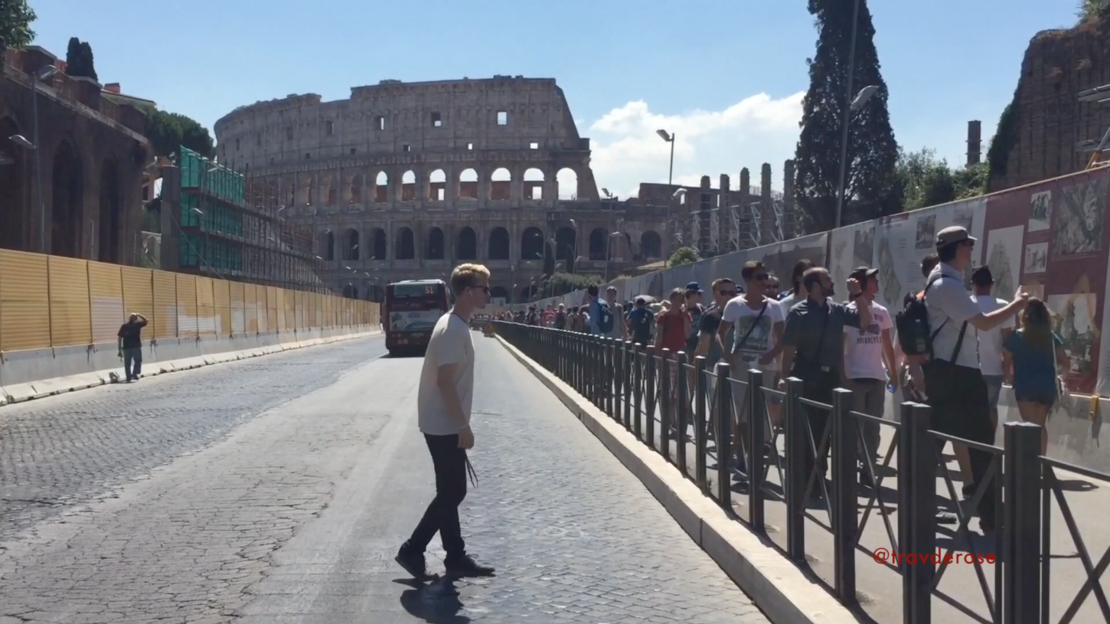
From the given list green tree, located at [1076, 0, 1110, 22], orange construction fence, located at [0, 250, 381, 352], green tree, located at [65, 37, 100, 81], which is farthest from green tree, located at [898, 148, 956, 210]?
green tree, located at [65, 37, 100, 81]

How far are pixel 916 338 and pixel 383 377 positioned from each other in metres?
20.3

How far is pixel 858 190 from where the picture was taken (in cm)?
5128

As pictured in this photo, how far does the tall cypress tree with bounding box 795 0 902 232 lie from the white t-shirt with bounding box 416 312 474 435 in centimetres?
4463

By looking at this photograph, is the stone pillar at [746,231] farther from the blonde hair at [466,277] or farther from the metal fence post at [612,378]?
the blonde hair at [466,277]

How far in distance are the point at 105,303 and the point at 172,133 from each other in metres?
86.3

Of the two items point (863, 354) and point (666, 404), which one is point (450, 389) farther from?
point (666, 404)

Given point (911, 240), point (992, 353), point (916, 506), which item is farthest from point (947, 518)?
point (911, 240)

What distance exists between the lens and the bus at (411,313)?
137 feet

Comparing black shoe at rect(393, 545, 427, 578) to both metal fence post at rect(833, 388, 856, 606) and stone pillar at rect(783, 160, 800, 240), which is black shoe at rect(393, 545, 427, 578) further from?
stone pillar at rect(783, 160, 800, 240)

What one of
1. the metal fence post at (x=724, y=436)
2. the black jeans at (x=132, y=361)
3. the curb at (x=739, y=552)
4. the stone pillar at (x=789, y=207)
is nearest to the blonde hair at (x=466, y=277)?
the metal fence post at (x=724, y=436)

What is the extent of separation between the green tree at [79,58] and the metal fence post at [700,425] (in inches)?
3286

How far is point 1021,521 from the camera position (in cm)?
343

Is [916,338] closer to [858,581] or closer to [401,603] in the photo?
[858,581]

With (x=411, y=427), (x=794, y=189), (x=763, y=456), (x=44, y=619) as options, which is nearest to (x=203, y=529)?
(x=44, y=619)
